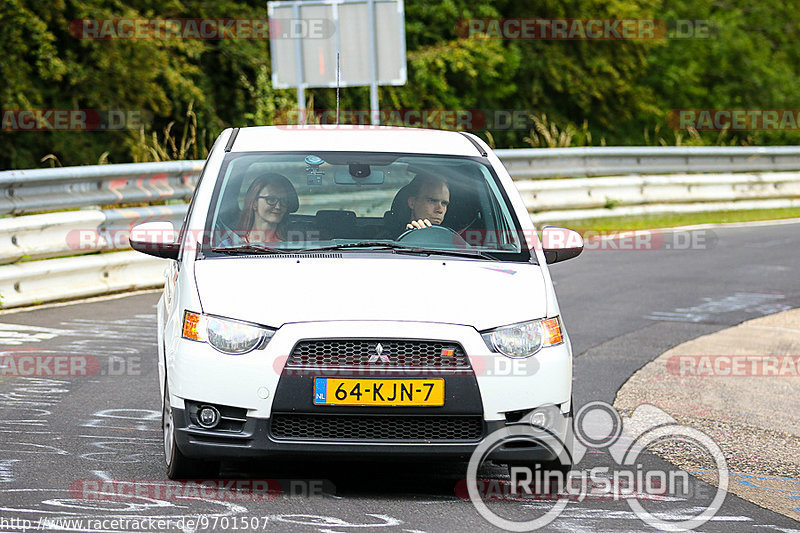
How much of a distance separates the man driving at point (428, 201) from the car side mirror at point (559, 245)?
0.54 m

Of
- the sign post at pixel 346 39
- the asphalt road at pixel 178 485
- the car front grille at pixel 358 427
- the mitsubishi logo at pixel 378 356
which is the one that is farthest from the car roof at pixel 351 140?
the sign post at pixel 346 39

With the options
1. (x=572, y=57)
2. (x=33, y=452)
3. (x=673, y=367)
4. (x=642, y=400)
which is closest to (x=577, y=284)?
(x=673, y=367)

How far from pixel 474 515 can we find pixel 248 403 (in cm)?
103

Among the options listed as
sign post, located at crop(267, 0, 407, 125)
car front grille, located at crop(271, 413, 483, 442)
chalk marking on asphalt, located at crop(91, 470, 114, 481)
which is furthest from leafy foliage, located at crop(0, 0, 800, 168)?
car front grille, located at crop(271, 413, 483, 442)

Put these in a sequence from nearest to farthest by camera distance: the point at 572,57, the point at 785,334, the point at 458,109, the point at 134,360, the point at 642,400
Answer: the point at 642,400
the point at 134,360
the point at 785,334
the point at 458,109
the point at 572,57

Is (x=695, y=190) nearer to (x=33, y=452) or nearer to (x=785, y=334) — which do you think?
(x=785, y=334)

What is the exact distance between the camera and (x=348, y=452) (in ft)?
18.8

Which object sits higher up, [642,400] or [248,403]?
[248,403]

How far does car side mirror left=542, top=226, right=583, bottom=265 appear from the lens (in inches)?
267

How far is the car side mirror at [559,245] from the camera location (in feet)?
22.3

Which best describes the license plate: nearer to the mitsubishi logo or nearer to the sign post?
the mitsubishi logo

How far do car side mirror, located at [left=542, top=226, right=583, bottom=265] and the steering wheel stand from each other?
408 mm

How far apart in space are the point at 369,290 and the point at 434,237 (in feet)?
3.04

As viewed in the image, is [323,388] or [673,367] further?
[673,367]
